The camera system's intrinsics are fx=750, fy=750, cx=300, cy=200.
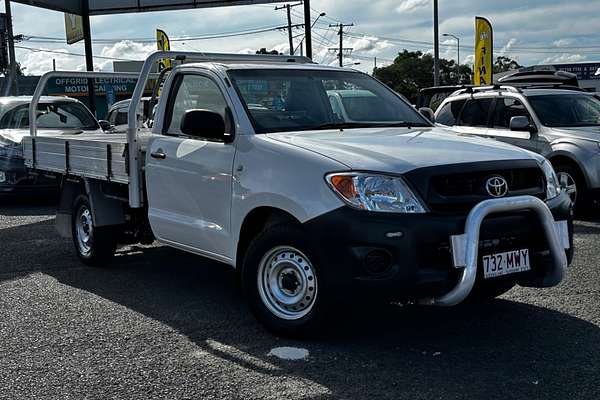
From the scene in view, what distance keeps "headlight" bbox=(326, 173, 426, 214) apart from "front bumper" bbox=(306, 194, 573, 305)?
6 cm

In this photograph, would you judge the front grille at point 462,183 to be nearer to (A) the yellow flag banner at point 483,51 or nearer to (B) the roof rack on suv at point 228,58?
(B) the roof rack on suv at point 228,58

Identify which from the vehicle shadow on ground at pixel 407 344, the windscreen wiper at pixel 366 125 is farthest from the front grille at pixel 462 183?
the windscreen wiper at pixel 366 125

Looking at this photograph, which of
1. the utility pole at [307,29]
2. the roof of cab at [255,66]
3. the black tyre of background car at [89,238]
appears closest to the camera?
the roof of cab at [255,66]

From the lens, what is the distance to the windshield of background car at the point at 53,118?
12500 mm

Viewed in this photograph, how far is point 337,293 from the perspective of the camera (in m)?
4.48

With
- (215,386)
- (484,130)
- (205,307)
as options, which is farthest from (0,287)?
(484,130)

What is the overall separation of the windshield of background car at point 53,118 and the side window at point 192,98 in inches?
274

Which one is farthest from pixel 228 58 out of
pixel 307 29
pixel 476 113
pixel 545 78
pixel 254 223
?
pixel 545 78

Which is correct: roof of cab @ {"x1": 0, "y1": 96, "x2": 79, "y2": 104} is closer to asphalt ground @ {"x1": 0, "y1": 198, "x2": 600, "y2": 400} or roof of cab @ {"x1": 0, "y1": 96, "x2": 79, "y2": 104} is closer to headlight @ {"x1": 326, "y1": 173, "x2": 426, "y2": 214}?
asphalt ground @ {"x1": 0, "y1": 198, "x2": 600, "y2": 400}

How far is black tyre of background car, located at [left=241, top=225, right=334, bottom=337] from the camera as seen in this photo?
4.57 metres

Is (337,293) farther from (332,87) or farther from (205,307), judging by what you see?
(332,87)

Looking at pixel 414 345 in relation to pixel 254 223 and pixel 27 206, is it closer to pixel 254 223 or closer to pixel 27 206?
pixel 254 223

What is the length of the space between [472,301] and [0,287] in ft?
13.5

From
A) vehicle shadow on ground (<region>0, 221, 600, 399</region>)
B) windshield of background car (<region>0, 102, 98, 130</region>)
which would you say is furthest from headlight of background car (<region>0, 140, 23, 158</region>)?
vehicle shadow on ground (<region>0, 221, 600, 399</region>)
